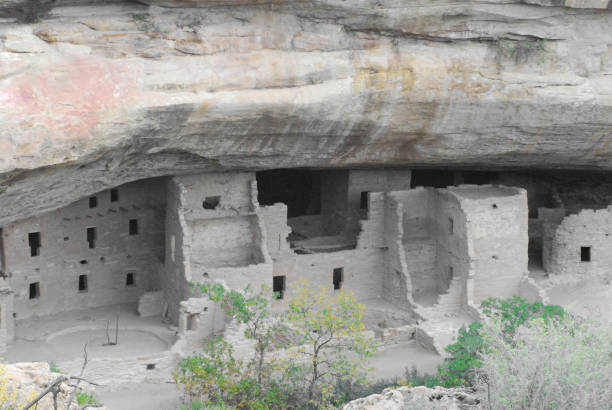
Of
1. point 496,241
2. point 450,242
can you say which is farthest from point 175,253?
point 496,241

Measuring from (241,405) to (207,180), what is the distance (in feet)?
22.1

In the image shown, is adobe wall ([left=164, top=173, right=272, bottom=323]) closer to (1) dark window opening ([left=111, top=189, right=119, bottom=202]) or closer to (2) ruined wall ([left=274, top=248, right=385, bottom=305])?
(2) ruined wall ([left=274, top=248, right=385, bottom=305])

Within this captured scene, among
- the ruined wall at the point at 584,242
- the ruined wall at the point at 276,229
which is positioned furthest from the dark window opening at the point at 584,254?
the ruined wall at the point at 276,229

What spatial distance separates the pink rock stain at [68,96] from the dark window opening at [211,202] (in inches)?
273

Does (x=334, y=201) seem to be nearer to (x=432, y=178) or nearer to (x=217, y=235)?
(x=432, y=178)

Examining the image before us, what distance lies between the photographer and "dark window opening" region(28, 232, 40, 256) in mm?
24828

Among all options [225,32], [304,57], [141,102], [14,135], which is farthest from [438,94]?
[14,135]

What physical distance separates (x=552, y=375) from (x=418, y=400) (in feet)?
7.64

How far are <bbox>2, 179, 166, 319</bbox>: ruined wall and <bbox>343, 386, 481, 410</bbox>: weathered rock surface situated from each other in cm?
1298

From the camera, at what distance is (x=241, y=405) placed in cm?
2052

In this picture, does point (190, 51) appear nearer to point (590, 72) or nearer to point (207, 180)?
point (207, 180)

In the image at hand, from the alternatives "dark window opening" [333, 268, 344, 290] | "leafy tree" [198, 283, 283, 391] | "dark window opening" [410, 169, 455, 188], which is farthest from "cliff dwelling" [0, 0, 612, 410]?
"dark window opening" [410, 169, 455, 188]

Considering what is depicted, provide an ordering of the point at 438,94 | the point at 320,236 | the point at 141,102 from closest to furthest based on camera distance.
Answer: the point at 141,102, the point at 438,94, the point at 320,236

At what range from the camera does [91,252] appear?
25.8m
